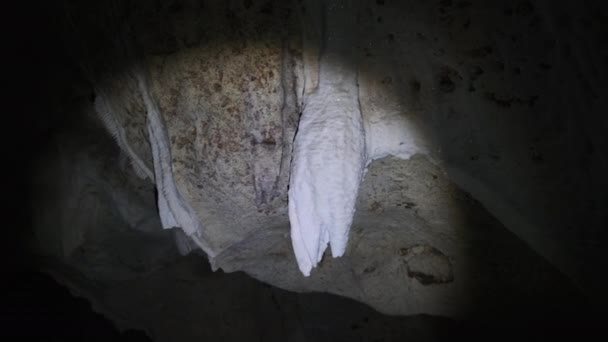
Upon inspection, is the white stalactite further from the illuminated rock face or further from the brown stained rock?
the brown stained rock

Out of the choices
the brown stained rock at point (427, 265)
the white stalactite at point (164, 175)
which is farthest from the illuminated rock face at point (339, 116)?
the brown stained rock at point (427, 265)

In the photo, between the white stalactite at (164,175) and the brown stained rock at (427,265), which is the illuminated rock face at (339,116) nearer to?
the white stalactite at (164,175)

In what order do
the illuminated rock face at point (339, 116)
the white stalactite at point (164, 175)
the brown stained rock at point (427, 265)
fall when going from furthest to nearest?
1. the brown stained rock at point (427, 265)
2. the white stalactite at point (164, 175)
3. the illuminated rock face at point (339, 116)

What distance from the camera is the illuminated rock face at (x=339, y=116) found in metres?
0.81

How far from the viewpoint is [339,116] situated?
79 centimetres

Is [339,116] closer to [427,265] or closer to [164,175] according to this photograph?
[164,175]

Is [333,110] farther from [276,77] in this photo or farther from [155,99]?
[155,99]

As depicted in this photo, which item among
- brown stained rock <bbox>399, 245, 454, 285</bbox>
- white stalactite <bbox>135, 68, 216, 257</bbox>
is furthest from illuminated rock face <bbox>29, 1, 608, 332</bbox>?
brown stained rock <bbox>399, 245, 454, 285</bbox>

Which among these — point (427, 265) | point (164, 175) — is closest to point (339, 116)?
point (164, 175)

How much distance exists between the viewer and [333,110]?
2.61 ft

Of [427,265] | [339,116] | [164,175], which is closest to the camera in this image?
[339,116]

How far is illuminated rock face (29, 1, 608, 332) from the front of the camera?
81 cm

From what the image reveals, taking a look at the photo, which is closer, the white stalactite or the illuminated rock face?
the illuminated rock face

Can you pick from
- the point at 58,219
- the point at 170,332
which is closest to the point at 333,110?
the point at 58,219
